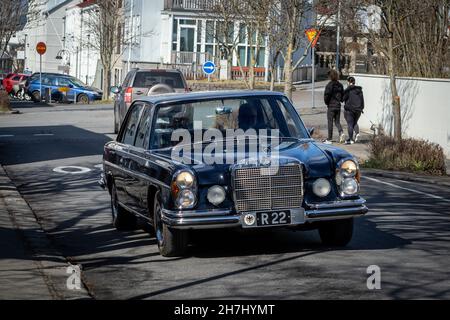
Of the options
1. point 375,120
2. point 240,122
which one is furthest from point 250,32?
point 240,122

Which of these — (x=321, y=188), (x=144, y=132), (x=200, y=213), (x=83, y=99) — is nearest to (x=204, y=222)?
(x=200, y=213)

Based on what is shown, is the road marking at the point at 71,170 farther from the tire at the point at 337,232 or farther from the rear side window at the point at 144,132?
the tire at the point at 337,232

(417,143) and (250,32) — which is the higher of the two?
(250,32)

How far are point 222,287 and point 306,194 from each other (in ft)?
6.02

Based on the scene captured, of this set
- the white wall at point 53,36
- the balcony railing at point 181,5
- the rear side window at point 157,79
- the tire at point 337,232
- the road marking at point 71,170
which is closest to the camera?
the tire at point 337,232

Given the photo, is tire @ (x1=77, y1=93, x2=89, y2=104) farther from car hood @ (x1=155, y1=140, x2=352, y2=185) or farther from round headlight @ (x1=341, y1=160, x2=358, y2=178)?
round headlight @ (x1=341, y1=160, x2=358, y2=178)

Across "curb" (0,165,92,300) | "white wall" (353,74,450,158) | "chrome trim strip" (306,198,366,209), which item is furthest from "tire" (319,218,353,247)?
"white wall" (353,74,450,158)

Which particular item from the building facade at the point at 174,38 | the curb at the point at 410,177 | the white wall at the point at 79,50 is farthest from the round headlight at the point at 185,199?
the white wall at the point at 79,50

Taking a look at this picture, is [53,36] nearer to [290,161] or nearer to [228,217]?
[290,161]

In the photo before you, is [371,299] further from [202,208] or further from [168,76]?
[168,76]

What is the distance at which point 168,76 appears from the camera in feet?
89.1

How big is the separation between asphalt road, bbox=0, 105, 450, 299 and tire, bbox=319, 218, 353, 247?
119 millimetres

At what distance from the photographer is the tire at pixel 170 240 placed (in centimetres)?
1026
